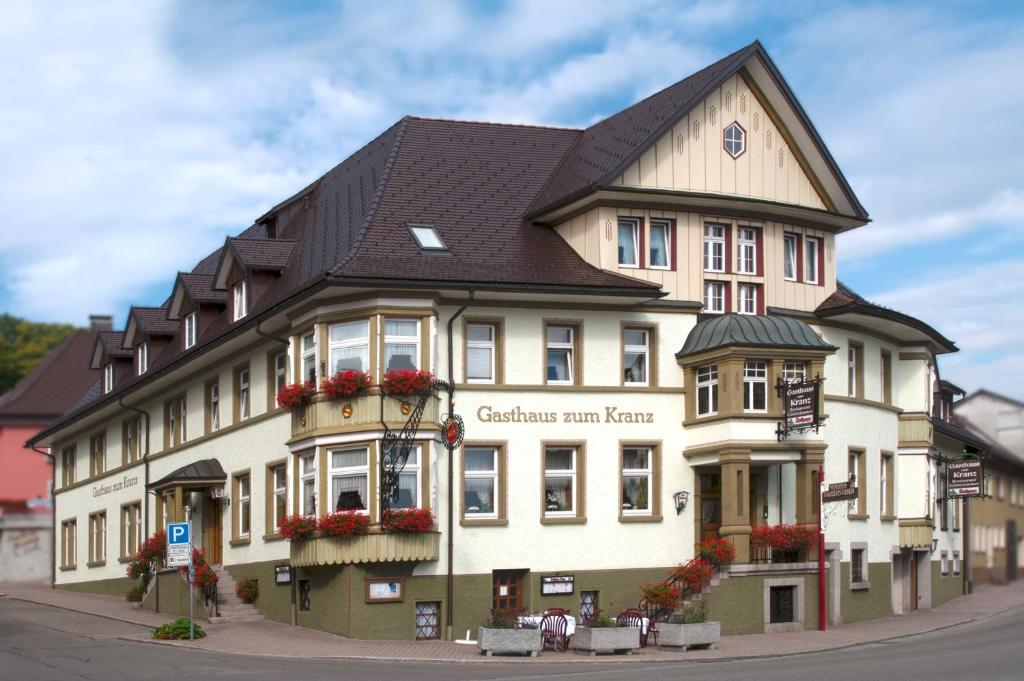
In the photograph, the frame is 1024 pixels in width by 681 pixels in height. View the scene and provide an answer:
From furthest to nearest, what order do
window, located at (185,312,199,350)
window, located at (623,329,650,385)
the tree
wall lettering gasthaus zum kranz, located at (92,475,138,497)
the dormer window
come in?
the tree < wall lettering gasthaus zum kranz, located at (92,475,138,497) < window, located at (185,312,199,350) < the dormer window < window, located at (623,329,650,385)

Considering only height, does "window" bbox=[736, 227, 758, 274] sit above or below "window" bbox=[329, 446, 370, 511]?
above

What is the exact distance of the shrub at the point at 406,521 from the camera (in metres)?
33.7

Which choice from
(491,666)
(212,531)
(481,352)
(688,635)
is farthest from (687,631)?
(212,531)

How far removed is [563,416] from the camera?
36.2 meters

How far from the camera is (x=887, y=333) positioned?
42.3m

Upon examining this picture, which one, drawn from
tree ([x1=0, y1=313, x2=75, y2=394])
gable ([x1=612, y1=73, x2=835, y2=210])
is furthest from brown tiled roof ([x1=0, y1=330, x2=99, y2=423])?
gable ([x1=612, y1=73, x2=835, y2=210])

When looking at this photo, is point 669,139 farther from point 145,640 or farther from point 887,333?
point 145,640

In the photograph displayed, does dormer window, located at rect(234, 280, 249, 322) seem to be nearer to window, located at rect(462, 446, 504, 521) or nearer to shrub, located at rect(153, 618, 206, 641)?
window, located at rect(462, 446, 504, 521)

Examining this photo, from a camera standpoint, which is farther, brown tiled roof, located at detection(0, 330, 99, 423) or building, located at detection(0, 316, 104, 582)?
brown tiled roof, located at detection(0, 330, 99, 423)

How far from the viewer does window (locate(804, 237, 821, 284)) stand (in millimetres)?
40125

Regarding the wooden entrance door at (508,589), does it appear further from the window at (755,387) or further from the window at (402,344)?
the window at (755,387)

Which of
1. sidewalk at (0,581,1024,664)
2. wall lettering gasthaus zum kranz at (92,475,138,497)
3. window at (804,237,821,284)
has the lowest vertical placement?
sidewalk at (0,581,1024,664)

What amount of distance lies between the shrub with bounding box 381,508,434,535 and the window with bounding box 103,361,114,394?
846 inches

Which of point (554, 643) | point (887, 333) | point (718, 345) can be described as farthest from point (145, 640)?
point (887, 333)
